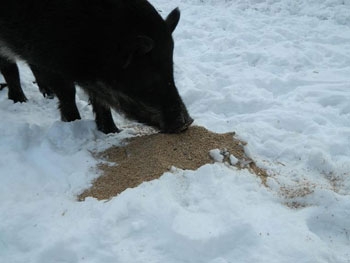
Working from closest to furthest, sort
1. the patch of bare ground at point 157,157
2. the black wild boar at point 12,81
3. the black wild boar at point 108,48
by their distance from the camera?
the patch of bare ground at point 157,157, the black wild boar at point 108,48, the black wild boar at point 12,81

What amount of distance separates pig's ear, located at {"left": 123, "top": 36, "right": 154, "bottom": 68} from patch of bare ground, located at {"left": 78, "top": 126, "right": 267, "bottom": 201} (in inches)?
29.7

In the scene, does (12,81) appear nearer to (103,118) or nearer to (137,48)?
(103,118)

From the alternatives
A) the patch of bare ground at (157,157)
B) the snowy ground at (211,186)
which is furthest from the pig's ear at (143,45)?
the snowy ground at (211,186)

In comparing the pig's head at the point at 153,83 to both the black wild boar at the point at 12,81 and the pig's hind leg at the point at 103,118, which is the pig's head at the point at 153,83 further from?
the black wild boar at the point at 12,81

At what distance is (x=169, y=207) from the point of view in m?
2.67

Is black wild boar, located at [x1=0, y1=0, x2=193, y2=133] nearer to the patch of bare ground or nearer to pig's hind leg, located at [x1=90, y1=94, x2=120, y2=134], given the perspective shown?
the patch of bare ground

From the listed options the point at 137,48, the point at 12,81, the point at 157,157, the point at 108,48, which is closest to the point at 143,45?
the point at 137,48

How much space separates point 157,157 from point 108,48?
99 centimetres

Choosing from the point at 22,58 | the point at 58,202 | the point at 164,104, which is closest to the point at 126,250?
the point at 58,202

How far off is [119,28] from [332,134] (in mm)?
2335

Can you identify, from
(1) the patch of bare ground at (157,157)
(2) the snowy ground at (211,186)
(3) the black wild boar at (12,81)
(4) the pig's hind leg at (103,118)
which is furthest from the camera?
(3) the black wild boar at (12,81)

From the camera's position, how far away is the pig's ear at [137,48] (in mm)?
3127

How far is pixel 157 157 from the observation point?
3285 millimetres

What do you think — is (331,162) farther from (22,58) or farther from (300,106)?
(22,58)
